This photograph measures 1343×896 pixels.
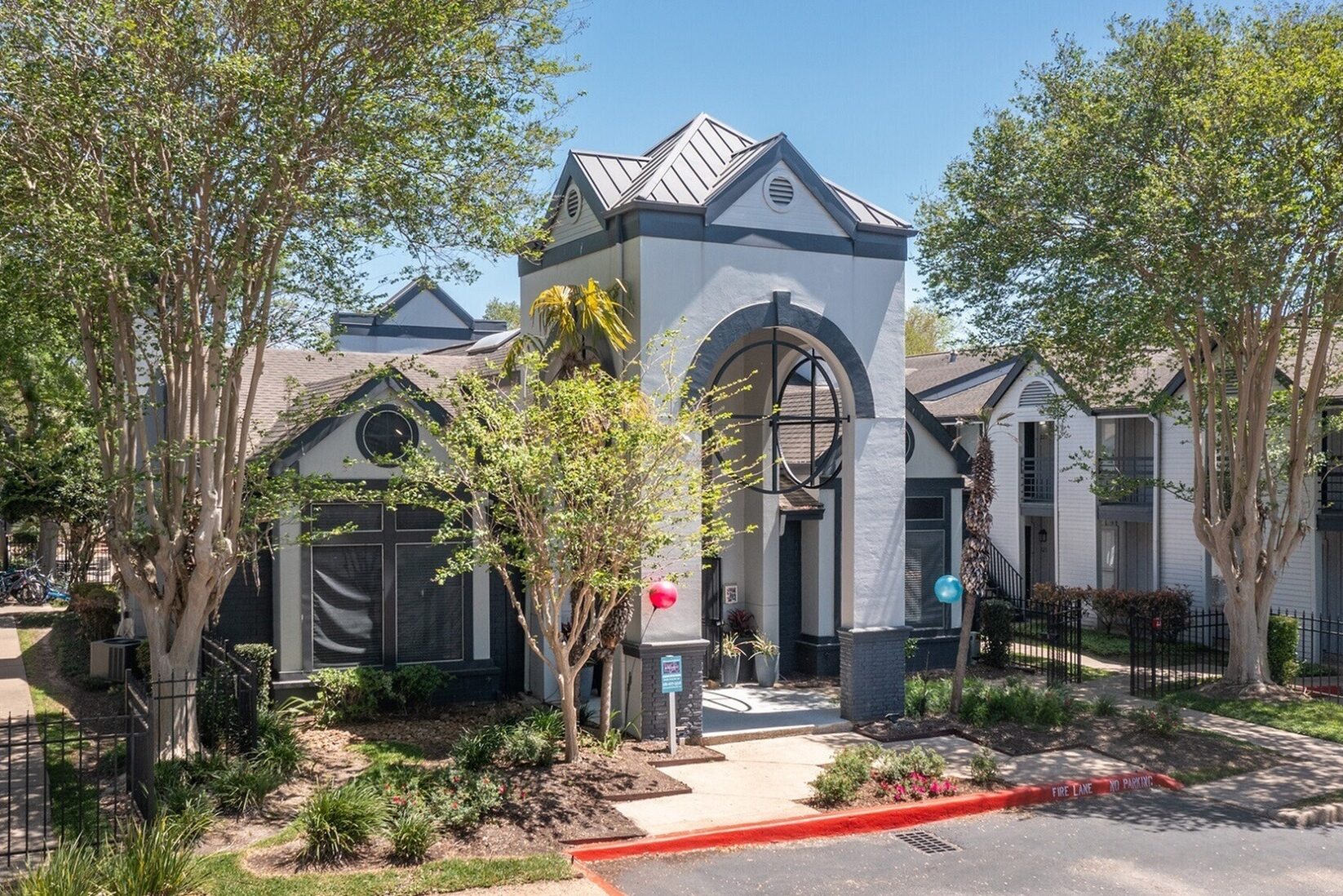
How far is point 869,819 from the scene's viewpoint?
1217 centimetres

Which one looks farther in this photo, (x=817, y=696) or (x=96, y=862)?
(x=817, y=696)

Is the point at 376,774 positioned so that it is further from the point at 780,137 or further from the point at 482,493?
the point at 780,137

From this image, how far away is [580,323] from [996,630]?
10.8 metres

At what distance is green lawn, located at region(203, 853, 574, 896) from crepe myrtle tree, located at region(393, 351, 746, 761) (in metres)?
2.89

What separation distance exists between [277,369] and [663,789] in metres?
12.5

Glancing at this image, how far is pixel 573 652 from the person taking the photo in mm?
15539

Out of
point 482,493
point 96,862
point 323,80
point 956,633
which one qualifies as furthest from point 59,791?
point 956,633

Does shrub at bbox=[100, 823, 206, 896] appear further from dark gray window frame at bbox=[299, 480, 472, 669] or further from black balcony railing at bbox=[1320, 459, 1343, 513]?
black balcony railing at bbox=[1320, 459, 1343, 513]

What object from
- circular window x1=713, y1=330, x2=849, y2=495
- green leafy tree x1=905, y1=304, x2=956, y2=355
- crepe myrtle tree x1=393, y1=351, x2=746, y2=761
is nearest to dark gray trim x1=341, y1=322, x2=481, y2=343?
circular window x1=713, y1=330, x2=849, y2=495

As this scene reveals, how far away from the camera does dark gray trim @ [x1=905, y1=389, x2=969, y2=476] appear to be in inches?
811

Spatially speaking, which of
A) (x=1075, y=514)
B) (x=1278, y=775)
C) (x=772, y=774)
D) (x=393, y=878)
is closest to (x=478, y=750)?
(x=393, y=878)

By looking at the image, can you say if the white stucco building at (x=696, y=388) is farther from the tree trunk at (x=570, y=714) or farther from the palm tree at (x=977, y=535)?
the tree trunk at (x=570, y=714)

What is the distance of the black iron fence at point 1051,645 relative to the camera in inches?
802

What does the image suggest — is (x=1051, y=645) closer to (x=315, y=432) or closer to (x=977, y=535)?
(x=977, y=535)
